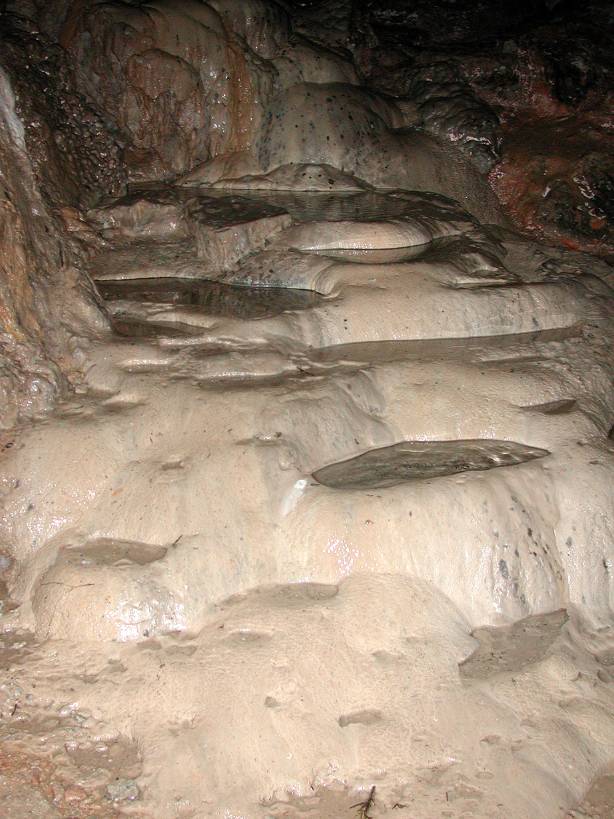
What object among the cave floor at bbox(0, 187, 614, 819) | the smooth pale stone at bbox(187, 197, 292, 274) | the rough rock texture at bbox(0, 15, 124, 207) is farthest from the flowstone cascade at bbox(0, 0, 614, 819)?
the rough rock texture at bbox(0, 15, 124, 207)

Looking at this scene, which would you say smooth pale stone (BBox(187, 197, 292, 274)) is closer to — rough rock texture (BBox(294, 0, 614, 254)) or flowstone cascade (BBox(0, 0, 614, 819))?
flowstone cascade (BBox(0, 0, 614, 819))

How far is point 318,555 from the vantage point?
303 centimetres

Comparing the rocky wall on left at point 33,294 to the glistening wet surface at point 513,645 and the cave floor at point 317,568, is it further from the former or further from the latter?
the glistening wet surface at point 513,645

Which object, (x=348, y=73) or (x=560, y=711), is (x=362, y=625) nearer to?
(x=560, y=711)

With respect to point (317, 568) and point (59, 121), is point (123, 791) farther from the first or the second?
point (59, 121)

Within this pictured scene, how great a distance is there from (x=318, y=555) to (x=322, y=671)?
18.8 inches

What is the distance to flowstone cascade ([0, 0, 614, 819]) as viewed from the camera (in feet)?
8.09

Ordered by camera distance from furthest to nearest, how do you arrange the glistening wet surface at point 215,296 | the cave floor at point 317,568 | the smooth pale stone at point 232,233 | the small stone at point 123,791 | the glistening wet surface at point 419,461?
the smooth pale stone at point 232,233 → the glistening wet surface at point 215,296 → the glistening wet surface at point 419,461 → the cave floor at point 317,568 → the small stone at point 123,791

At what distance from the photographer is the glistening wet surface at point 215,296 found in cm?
443

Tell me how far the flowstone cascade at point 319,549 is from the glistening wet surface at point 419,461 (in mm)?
14

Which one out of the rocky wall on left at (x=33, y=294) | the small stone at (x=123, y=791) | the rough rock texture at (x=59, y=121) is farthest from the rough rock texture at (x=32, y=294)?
the rough rock texture at (x=59, y=121)

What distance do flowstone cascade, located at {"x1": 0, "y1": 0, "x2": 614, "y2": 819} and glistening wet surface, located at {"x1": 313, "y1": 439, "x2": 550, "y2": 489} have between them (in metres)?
0.01

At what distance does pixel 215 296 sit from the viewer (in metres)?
4.75

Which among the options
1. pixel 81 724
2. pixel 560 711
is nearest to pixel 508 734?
pixel 560 711
